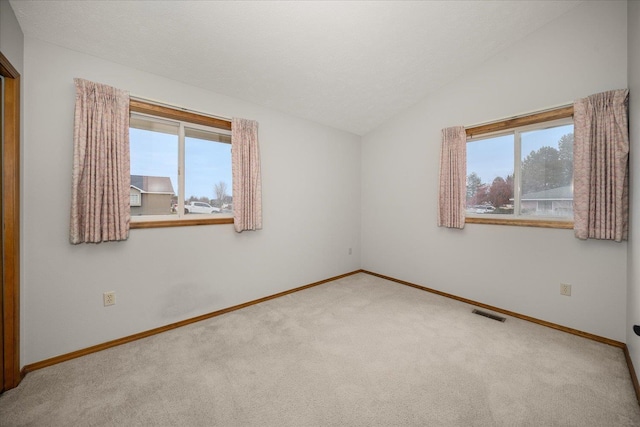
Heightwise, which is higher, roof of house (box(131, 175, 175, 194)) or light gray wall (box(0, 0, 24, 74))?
light gray wall (box(0, 0, 24, 74))

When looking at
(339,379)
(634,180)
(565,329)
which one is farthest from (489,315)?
(339,379)

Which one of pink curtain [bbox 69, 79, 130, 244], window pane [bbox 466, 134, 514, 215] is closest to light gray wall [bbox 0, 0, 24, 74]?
pink curtain [bbox 69, 79, 130, 244]

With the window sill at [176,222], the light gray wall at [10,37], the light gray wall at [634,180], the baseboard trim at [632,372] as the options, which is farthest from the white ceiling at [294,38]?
the baseboard trim at [632,372]

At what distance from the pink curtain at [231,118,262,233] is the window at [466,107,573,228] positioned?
2708 mm

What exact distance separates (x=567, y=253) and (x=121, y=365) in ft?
13.5

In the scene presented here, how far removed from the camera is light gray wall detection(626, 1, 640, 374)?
175 cm

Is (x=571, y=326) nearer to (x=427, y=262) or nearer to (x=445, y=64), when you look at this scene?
(x=427, y=262)

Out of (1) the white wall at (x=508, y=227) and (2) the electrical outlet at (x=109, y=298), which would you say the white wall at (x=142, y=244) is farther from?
(1) the white wall at (x=508, y=227)

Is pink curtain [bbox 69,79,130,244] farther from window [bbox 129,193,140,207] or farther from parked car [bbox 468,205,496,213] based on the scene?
parked car [bbox 468,205,496,213]

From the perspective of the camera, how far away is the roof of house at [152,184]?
2.45 meters

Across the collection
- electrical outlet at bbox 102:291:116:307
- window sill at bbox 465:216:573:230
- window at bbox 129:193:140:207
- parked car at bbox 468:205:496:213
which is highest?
window at bbox 129:193:140:207

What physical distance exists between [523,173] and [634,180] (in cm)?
98

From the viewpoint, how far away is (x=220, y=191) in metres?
3.03

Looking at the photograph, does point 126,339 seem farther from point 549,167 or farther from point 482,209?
point 549,167
